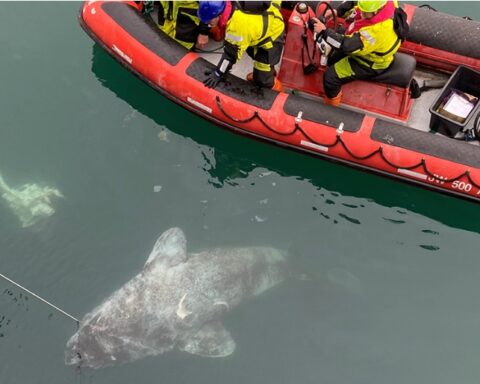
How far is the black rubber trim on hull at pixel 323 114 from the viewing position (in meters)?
7.59

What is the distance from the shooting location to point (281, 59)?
804 centimetres

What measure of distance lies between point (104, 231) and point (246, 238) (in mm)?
1797

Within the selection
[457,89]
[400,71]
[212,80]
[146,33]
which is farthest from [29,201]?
[457,89]

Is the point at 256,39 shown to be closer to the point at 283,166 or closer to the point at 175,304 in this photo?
the point at 283,166

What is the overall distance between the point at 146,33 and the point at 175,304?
375 centimetres

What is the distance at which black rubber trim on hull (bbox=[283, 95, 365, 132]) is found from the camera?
7.59 meters

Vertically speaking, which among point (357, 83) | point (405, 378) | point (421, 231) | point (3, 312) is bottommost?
point (3, 312)

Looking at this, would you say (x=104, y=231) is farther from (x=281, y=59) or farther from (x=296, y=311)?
(x=281, y=59)

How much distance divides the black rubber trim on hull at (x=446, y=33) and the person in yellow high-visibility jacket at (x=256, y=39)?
1997 millimetres

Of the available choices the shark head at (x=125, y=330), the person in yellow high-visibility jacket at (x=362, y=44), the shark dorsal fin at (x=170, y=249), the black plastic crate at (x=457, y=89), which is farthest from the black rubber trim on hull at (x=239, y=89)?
the shark head at (x=125, y=330)

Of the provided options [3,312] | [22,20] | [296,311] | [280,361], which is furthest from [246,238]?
[22,20]

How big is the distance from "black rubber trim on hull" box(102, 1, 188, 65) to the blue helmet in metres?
0.70

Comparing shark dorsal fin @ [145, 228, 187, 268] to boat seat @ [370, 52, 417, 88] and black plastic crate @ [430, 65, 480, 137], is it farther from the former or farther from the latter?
black plastic crate @ [430, 65, 480, 137]

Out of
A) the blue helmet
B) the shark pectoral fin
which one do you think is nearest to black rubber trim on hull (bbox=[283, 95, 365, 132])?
the blue helmet
